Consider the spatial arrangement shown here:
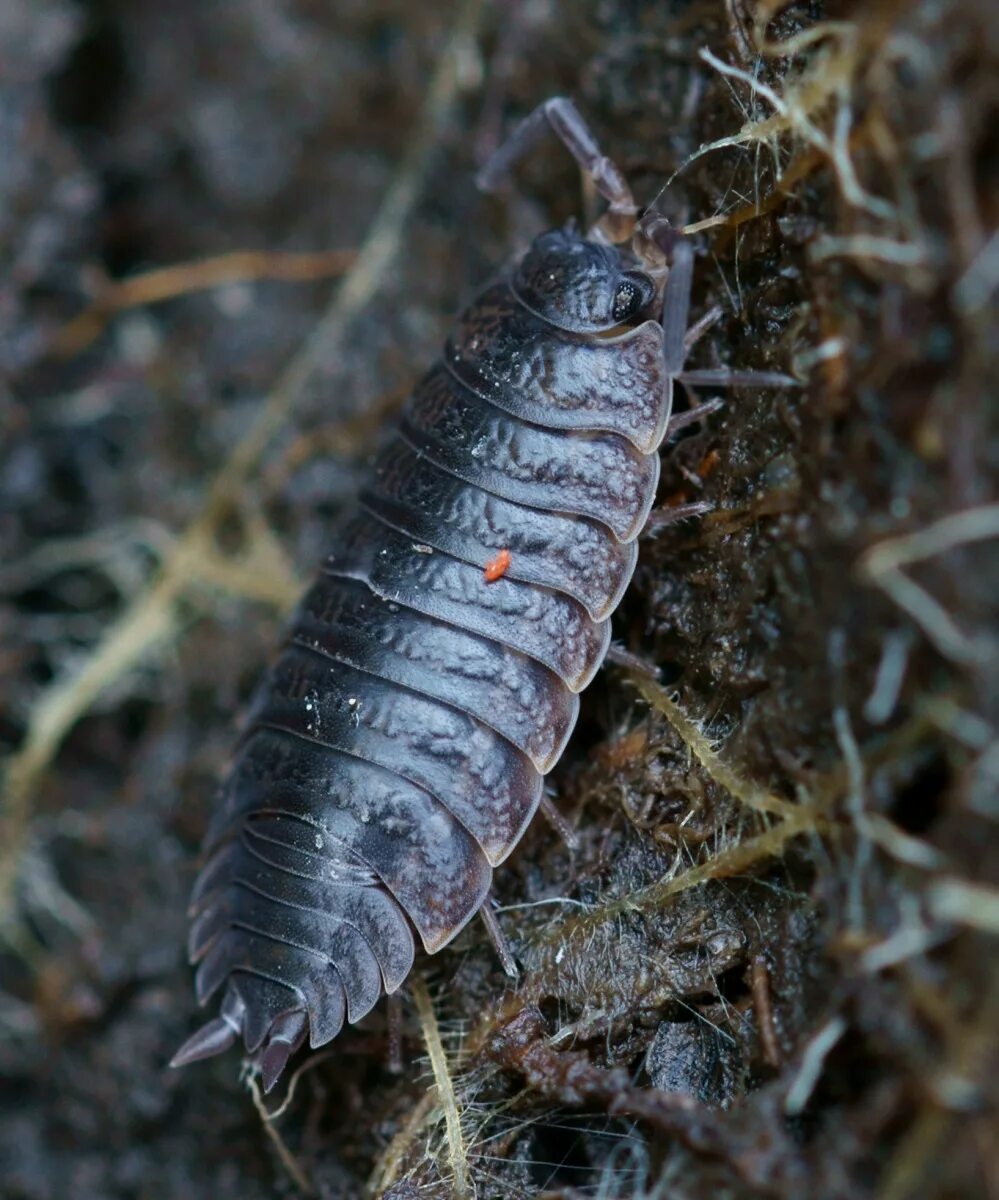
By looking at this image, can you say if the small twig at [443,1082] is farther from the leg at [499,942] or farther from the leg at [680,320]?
the leg at [680,320]

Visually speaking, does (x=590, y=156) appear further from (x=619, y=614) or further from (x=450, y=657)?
(x=450, y=657)

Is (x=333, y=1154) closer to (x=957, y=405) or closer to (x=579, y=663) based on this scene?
(x=579, y=663)

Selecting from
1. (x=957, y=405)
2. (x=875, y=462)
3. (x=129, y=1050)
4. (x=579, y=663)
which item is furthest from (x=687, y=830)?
(x=129, y=1050)

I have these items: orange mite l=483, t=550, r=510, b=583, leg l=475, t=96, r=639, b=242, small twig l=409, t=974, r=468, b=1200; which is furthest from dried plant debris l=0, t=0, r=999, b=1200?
orange mite l=483, t=550, r=510, b=583

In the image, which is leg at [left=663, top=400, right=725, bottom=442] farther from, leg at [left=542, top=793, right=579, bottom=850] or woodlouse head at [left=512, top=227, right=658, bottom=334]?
leg at [left=542, top=793, right=579, bottom=850]

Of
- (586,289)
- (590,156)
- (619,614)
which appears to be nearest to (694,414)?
Result: (586,289)

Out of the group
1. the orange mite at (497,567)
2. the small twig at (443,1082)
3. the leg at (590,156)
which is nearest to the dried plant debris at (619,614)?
the small twig at (443,1082)
